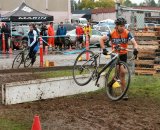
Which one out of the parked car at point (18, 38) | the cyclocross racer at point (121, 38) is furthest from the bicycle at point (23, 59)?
the parked car at point (18, 38)

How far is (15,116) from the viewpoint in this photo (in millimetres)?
8859

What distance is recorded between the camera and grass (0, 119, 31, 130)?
25.8 ft

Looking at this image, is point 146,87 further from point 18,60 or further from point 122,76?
point 18,60

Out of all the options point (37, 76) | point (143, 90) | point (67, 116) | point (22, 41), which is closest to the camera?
point (67, 116)

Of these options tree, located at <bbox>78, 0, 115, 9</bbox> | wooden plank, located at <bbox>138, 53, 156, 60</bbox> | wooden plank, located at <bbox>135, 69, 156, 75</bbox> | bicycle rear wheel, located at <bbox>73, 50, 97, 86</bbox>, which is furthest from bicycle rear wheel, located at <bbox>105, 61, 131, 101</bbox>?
tree, located at <bbox>78, 0, 115, 9</bbox>

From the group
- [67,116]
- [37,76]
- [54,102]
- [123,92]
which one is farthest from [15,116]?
[37,76]

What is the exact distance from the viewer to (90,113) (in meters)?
9.09

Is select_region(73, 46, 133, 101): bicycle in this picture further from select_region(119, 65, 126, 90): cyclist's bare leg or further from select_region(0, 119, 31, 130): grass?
select_region(0, 119, 31, 130): grass

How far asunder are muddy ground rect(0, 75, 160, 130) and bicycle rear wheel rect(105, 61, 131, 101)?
201mm

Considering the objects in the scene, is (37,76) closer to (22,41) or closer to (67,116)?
(67,116)

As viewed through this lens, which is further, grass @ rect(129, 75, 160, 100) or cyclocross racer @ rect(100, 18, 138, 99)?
grass @ rect(129, 75, 160, 100)

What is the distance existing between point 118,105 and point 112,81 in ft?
3.15

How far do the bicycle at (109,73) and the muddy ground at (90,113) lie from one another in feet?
0.96

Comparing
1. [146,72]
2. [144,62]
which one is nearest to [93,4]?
[144,62]
